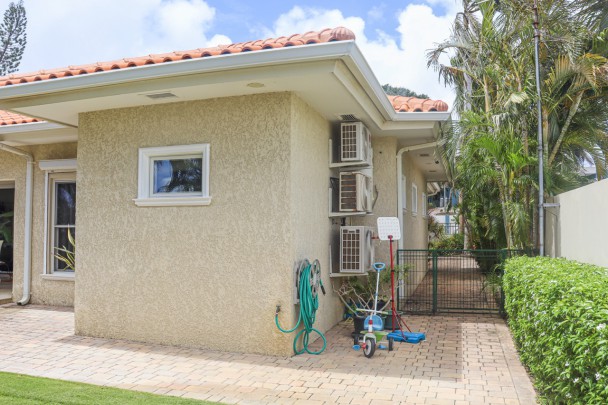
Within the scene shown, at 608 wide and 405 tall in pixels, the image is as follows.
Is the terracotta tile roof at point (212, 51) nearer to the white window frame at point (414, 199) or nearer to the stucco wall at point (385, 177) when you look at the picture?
the stucco wall at point (385, 177)

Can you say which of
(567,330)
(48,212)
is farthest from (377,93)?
(48,212)

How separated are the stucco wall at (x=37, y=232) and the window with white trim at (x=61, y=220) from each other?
7.3 inches

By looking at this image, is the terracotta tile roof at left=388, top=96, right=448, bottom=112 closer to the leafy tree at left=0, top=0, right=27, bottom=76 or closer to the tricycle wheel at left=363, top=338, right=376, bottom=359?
the tricycle wheel at left=363, top=338, right=376, bottom=359

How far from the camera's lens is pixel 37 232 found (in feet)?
35.8

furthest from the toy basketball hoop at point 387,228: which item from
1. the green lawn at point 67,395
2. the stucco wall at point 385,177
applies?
the green lawn at point 67,395

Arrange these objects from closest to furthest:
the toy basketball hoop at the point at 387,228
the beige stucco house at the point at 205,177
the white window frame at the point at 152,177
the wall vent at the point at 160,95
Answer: the beige stucco house at the point at 205,177, the wall vent at the point at 160,95, the white window frame at the point at 152,177, the toy basketball hoop at the point at 387,228

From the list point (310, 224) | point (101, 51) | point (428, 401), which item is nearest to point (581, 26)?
point (310, 224)

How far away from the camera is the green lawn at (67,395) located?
16.3 ft

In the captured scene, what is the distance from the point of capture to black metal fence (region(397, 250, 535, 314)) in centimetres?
1016

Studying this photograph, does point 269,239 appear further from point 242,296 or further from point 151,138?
point 151,138

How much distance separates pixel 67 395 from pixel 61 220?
6.61 metres

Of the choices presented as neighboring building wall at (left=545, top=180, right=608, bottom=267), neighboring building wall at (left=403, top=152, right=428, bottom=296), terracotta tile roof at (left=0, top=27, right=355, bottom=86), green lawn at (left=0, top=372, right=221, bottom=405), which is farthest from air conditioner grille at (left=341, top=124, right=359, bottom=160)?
green lawn at (left=0, top=372, right=221, bottom=405)

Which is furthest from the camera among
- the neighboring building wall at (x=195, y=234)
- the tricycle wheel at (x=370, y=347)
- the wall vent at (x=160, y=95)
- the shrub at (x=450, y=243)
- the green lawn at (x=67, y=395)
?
the shrub at (x=450, y=243)

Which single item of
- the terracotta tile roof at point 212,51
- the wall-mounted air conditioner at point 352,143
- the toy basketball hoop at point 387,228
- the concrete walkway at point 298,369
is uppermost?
the terracotta tile roof at point 212,51
